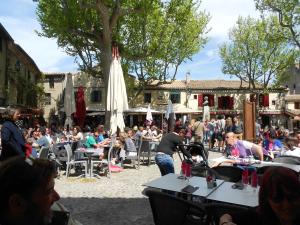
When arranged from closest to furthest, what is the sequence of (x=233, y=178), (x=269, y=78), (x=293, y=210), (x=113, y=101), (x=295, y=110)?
1. (x=293, y=210)
2. (x=233, y=178)
3. (x=113, y=101)
4. (x=269, y=78)
5. (x=295, y=110)

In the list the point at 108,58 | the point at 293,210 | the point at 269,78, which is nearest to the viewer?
the point at 293,210

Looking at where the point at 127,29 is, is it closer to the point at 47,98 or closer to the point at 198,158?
the point at 198,158

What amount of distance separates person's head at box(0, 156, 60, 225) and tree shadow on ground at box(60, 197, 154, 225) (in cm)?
469

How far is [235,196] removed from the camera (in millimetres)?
4422

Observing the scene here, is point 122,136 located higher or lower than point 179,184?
higher

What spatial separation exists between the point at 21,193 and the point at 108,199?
21.1 ft

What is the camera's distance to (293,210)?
254 centimetres

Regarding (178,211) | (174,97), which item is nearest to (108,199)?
(178,211)

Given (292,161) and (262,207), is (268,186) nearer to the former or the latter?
(262,207)

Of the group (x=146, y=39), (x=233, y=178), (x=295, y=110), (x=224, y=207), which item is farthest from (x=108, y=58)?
(x=295, y=110)

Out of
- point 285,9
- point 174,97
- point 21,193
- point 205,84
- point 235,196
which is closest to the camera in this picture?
point 21,193

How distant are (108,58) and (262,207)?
18.2m

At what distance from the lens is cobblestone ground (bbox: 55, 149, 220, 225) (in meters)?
6.45

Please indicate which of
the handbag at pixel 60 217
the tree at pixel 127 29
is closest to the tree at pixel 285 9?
the tree at pixel 127 29
